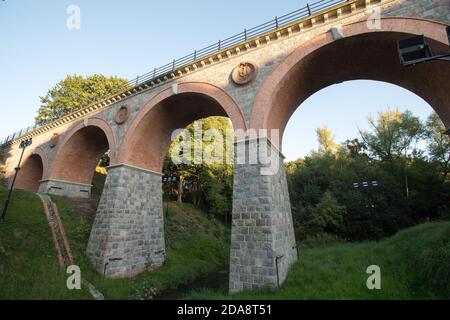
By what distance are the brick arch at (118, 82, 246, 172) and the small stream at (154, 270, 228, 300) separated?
7.11 metres

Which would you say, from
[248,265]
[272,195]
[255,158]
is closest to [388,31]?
[255,158]

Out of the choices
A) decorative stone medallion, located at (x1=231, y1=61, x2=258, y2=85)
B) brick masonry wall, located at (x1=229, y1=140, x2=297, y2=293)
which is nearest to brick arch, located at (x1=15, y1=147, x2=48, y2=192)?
decorative stone medallion, located at (x1=231, y1=61, x2=258, y2=85)

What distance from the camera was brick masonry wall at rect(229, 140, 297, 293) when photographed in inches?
335

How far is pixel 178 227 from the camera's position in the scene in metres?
19.9

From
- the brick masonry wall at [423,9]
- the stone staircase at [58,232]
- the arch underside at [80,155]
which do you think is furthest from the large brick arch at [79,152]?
the brick masonry wall at [423,9]

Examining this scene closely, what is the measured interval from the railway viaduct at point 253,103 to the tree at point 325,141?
834 inches

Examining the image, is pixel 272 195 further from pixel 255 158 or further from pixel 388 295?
pixel 388 295

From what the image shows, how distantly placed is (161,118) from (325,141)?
24708mm

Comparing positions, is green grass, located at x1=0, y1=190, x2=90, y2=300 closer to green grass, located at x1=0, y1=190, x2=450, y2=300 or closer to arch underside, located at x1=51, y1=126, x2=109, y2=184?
green grass, located at x1=0, y1=190, x2=450, y2=300

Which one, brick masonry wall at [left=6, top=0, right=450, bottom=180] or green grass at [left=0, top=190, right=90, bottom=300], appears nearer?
brick masonry wall at [left=6, top=0, right=450, bottom=180]

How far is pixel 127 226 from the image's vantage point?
42.1ft

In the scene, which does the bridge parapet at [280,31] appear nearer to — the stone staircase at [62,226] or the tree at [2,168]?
the stone staircase at [62,226]

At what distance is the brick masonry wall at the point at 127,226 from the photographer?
1200cm

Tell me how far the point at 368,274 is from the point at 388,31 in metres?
8.91
